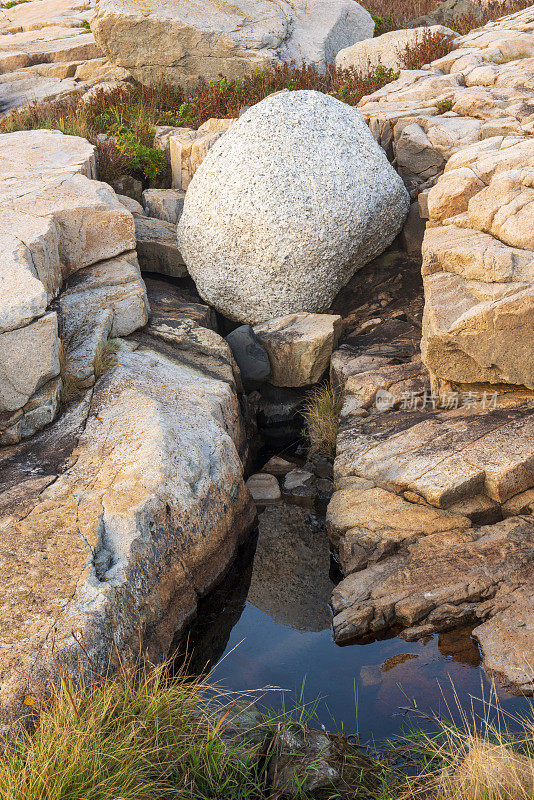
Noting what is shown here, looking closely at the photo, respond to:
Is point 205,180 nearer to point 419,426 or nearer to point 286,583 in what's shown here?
point 419,426

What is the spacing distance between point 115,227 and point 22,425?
300 centimetres

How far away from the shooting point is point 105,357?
7.23 metres

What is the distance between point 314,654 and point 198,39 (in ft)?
40.6

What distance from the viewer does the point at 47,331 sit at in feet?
20.7

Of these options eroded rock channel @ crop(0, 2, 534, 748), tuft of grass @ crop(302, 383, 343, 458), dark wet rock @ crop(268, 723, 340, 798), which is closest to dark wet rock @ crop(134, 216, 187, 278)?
eroded rock channel @ crop(0, 2, 534, 748)

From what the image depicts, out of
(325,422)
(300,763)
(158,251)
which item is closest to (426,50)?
(158,251)

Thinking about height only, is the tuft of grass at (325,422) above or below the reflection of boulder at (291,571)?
above

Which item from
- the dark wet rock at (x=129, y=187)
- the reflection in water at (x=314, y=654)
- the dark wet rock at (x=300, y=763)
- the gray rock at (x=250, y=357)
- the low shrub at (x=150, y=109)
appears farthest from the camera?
the low shrub at (x=150, y=109)

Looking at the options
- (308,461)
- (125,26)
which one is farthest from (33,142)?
(308,461)

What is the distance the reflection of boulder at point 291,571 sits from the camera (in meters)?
5.88

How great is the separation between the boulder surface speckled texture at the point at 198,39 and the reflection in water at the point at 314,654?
1088 centimetres

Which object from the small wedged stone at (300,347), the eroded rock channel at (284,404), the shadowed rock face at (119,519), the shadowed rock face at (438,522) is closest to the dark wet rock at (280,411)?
the eroded rock channel at (284,404)

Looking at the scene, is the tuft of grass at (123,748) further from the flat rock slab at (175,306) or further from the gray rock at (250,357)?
the flat rock slab at (175,306)

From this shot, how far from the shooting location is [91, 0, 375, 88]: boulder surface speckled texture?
13.3 meters
